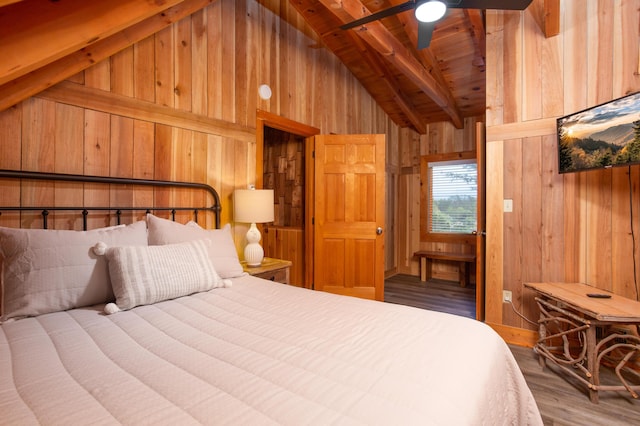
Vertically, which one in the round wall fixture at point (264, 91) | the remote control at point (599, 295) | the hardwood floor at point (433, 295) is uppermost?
A: the round wall fixture at point (264, 91)

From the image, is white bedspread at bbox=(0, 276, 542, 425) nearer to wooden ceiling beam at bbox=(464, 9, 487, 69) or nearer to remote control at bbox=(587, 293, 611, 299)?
remote control at bbox=(587, 293, 611, 299)

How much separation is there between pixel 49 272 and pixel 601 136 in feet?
11.2

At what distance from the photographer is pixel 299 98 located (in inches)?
142

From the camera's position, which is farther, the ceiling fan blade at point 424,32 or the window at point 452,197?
the window at point 452,197

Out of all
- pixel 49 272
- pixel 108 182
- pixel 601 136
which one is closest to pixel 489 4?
pixel 601 136

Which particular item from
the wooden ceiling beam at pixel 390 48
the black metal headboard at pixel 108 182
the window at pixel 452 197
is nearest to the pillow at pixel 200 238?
the black metal headboard at pixel 108 182

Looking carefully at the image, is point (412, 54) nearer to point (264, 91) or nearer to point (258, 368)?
point (264, 91)

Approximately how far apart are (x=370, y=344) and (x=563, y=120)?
2486 millimetres

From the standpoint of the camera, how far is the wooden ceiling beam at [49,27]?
124 cm

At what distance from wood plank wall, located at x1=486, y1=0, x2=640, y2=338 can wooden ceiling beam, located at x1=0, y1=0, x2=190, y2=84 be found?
9.76 feet

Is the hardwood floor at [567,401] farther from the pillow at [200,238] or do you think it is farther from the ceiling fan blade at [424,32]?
the ceiling fan blade at [424,32]

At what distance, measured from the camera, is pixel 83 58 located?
184 centimetres

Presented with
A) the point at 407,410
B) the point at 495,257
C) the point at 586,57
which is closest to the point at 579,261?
the point at 495,257

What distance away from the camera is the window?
5.19m
